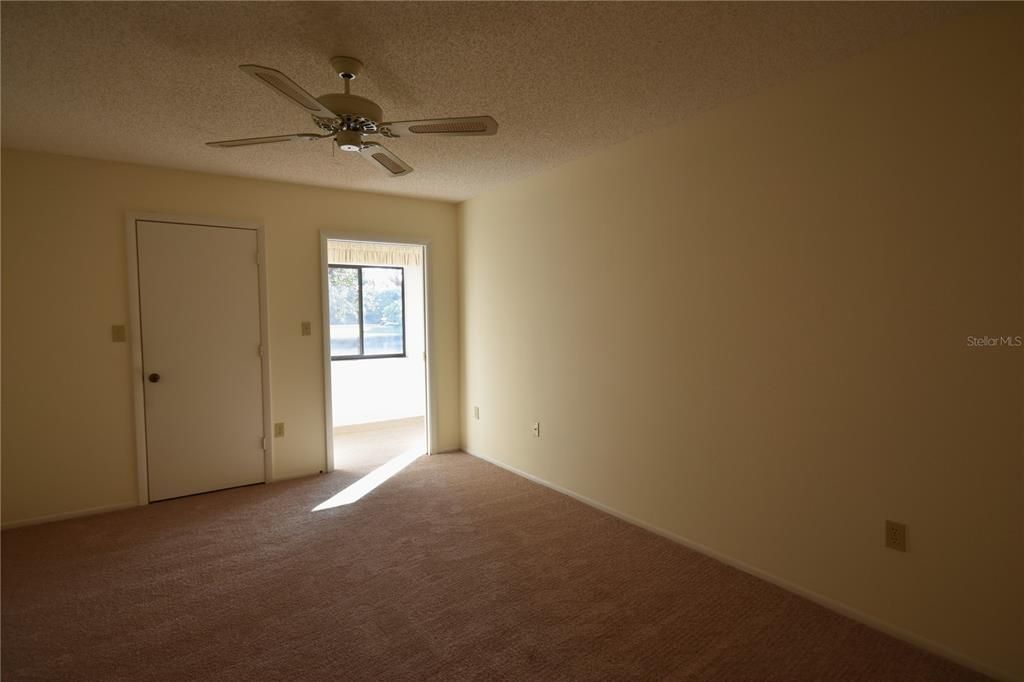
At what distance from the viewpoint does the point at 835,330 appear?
94.0 inches

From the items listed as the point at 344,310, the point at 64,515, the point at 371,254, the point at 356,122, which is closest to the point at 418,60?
the point at 356,122

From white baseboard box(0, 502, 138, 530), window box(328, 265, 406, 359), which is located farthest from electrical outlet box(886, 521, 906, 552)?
window box(328, 265, 406, 359)

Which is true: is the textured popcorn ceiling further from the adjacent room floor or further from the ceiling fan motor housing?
the adjacent room floor

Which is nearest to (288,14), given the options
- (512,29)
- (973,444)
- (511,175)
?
(512,29)

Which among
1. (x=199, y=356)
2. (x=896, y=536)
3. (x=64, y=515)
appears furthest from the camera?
(x=199, y=356)

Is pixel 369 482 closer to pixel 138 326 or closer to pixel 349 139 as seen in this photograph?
pixel 138 326

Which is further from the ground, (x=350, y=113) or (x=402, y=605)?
(x=350, y=113)

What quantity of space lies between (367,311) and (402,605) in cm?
465

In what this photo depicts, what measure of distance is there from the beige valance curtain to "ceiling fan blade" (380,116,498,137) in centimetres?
392

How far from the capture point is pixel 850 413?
235 centimetres

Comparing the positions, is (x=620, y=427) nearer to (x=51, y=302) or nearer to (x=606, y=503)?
(x=606, y=503)

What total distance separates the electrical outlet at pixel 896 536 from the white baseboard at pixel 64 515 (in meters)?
4.62

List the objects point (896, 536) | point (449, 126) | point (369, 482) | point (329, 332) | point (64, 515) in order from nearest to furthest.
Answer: point (449, 126) < point (896, 536) < point (64, 515) < point (369, 482) < point (329, 332)

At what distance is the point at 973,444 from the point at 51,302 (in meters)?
5.08
